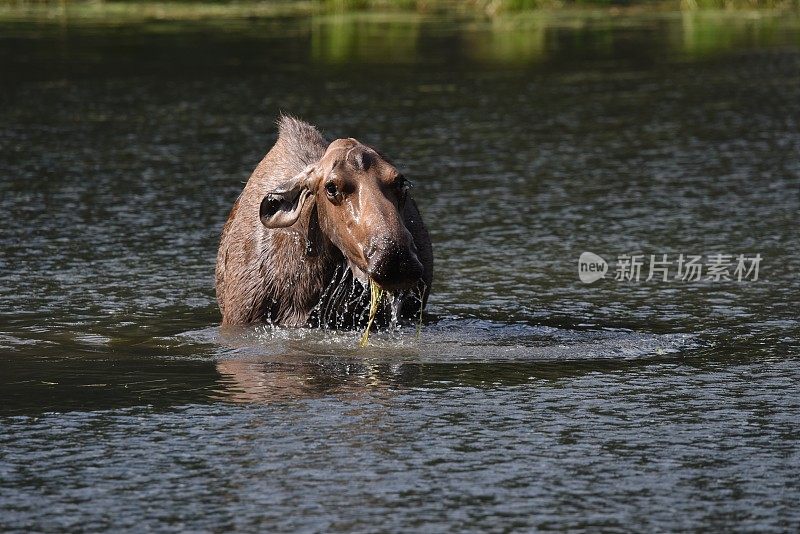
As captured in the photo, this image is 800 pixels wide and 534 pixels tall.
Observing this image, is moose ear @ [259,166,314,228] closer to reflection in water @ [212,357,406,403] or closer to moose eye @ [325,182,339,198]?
moose eye @ [325,182,339,198]

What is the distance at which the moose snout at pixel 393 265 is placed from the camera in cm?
850

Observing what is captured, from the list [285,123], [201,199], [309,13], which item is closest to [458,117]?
[201,199]

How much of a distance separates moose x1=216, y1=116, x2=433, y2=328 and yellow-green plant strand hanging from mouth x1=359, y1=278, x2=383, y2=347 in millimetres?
61

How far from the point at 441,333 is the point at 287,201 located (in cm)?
127

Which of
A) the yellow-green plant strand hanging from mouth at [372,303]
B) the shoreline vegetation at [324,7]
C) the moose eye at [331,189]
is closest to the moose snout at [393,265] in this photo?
the yellow-green plant strand hanging from mouth at [372,303]

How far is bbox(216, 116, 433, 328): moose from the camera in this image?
8734mm

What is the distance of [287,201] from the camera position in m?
9.56

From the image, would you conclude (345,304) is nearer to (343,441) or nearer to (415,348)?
(415,348)

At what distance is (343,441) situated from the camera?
7.50 metres

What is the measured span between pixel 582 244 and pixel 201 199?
3.97 meters

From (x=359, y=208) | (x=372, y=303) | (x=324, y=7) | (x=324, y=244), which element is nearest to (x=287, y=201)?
(x=324, y=244)

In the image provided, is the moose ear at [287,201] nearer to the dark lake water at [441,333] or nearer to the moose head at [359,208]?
the moose head at [359,208]

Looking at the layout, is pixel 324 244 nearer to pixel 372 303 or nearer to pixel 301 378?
pixel 372 303

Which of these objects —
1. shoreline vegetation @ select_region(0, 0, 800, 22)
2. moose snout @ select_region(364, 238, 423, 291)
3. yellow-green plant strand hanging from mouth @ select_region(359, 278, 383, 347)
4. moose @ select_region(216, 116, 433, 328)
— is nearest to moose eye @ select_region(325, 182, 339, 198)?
moose @ select_region(216, 116, 433, 328)
